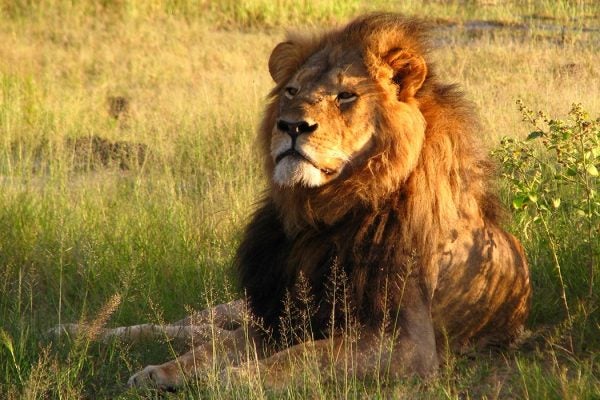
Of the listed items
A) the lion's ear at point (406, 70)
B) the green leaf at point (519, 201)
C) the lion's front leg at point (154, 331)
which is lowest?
the lion's front leg at point (154, 331)

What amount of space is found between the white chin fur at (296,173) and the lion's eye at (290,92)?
1.21 ft

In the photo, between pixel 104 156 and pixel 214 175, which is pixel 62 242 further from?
pixel 104 156

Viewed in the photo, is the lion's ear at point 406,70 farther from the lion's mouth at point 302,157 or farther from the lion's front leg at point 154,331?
the lion's front leg at point 154,331

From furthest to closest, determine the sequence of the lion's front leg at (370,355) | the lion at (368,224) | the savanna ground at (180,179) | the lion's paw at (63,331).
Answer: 1. the lion's paw at (63,331)
2. the savanna ground at (180,179)
3. the lion at (368,224)
4. the lion's front leg at (370,355)

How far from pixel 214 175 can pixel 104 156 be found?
4.12 ft

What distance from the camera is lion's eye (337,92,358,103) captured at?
419 centimetres

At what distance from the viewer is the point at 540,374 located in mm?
4016

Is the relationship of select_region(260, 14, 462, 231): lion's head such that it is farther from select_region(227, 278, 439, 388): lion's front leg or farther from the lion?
select_region(227, 278, 439, 388): lion's front leg

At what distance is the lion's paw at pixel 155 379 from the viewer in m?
→ 4.20

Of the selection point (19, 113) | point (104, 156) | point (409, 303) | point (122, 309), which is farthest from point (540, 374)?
point (19, 113)

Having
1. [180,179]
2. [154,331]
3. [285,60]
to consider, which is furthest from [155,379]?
[180,179]

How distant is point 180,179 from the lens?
7859mm

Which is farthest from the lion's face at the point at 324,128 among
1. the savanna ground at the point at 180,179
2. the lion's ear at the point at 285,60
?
the savanna ground at the point at 180,179

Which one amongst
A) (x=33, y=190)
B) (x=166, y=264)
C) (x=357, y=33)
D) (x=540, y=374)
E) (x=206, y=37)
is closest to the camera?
(x=540, y=374)
